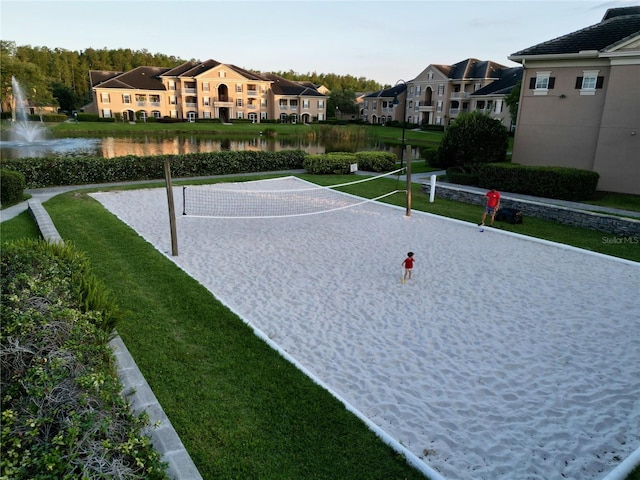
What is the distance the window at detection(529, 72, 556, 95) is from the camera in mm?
21609

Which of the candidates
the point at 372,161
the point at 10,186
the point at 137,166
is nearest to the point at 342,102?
the point at 372,161

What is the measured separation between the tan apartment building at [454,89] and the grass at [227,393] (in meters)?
57.9

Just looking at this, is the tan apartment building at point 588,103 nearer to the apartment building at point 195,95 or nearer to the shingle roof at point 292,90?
the apartment building at point 195,95

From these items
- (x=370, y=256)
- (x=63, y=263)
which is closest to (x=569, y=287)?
(x=370, y=256)

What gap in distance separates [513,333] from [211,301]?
553cm

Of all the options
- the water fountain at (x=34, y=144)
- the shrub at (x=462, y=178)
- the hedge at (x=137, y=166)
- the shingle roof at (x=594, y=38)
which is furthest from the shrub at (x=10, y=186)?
the shingle roof at (x=594, y=38)

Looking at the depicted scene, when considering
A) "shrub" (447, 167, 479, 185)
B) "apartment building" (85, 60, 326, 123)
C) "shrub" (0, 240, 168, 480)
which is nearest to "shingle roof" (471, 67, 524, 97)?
"apartment building" (85, 60, 326, 123)

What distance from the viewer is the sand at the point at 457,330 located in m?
5.24

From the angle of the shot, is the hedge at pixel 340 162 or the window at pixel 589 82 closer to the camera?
the window at pixel 589 82

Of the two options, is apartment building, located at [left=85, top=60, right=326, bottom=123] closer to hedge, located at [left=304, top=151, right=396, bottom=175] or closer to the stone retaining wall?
hedge, located at [left=304, top=151, right=396, bottom=175]

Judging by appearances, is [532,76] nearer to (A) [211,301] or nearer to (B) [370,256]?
(B) [370,256]

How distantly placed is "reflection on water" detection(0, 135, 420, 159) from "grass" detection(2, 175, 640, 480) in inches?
926

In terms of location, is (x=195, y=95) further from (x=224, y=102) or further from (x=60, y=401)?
(x=60, y=401)

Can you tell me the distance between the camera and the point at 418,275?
33.8 ft
